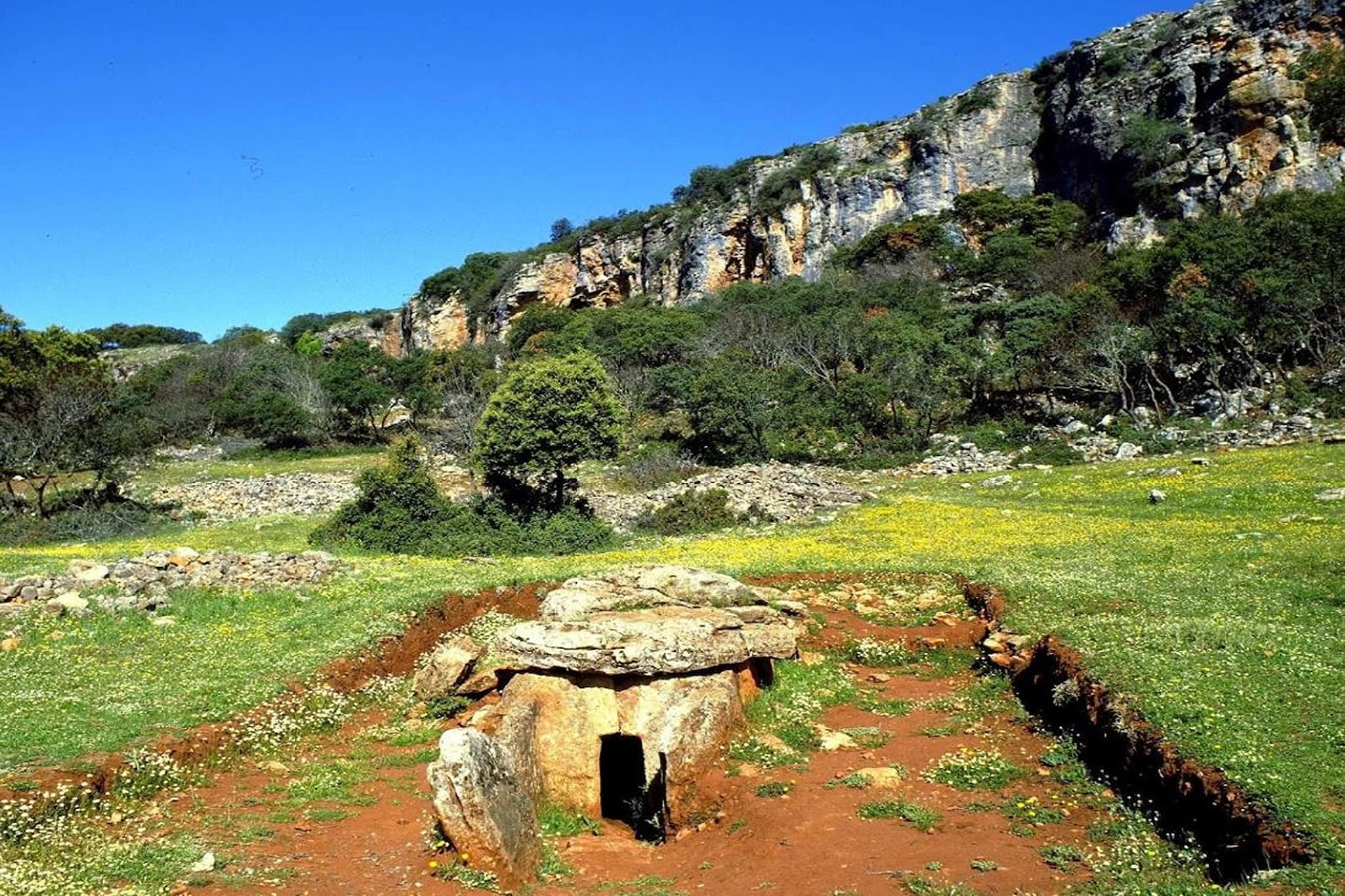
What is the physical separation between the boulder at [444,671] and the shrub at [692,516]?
16441 millimetres

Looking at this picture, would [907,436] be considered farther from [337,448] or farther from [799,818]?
[337,448]

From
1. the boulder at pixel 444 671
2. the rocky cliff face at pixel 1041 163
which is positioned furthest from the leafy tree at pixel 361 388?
the boulder at pixel 444 671

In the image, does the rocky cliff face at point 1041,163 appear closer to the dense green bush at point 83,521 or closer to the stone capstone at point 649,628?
the stone capstone at point 649,628

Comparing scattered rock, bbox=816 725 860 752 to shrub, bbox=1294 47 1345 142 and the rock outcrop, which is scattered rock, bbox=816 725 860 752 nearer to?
the rock outcrop

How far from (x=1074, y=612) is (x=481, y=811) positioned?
41.0 ft

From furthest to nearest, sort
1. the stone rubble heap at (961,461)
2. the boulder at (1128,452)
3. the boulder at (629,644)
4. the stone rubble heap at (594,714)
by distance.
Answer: the stone rubble heap at (961,461)
the boulder at (1128,452)
the boulder at (629,644)
the stone rubble heap at (594,714)

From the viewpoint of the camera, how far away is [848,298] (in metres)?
77.6

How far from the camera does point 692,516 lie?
33.5 metres

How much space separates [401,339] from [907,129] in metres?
81.5

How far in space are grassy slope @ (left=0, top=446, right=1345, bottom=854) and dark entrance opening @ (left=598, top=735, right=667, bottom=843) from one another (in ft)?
20.2

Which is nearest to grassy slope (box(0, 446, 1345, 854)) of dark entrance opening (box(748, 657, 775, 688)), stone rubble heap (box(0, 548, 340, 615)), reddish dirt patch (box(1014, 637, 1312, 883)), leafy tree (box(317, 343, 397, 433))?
reddish dirt patch (box(1014, 637, 1312, 883))

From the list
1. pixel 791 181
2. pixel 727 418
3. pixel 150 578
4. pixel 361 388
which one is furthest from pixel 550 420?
pixel 791 181

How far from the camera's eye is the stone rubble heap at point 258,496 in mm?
40750

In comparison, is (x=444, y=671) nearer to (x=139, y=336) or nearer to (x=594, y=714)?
(x=594, y=714)
